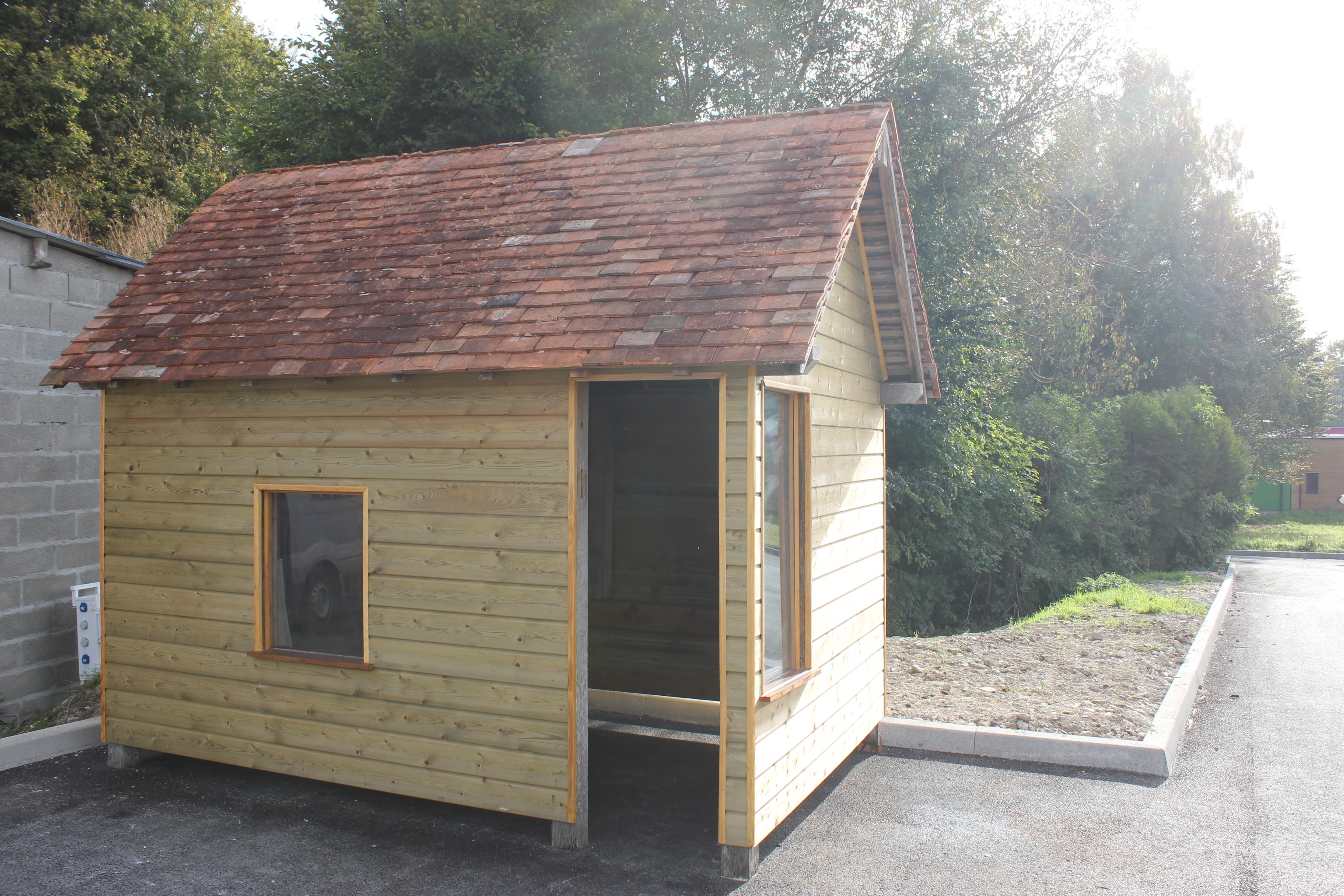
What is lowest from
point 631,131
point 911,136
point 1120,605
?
point 1120,605

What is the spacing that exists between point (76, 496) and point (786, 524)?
6.87m

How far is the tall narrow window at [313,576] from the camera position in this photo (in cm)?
631

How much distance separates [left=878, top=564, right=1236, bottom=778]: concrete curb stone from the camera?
694cm

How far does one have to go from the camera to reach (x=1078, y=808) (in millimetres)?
6250

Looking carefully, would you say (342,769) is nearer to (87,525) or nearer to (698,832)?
(698,832)

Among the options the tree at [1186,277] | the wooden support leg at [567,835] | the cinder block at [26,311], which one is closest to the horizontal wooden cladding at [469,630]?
the wooden support leg at [567,835]

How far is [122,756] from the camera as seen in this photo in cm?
697

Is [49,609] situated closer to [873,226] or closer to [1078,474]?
[873,226]

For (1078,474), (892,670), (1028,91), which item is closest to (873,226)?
(892,670)

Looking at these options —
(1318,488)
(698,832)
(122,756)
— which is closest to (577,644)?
(698,832)

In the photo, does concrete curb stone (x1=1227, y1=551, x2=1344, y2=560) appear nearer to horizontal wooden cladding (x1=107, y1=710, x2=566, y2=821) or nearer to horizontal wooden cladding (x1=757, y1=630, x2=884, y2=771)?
horizontal wooden cladding (x1=757, y1=630, x2=884, y2=771)

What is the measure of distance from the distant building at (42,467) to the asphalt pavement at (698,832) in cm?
162

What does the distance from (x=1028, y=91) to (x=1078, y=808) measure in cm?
1599

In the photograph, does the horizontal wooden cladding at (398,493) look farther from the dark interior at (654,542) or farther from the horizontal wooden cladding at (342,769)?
the dark interior at (654,542)
